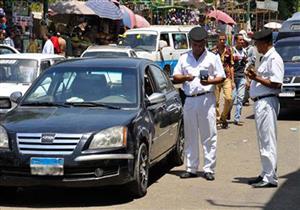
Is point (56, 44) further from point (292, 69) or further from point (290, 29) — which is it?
point (292, 69)

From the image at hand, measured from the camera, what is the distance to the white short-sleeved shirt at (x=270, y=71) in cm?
786

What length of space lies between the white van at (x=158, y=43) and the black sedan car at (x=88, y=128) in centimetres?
1418

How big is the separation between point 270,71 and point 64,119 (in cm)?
258

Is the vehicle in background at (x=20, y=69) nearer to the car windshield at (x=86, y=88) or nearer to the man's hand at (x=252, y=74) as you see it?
the car windshield at (x=86, y=88)

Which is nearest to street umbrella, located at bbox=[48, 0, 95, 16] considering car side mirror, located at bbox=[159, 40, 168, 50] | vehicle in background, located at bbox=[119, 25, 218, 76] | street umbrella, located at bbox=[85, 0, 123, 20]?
street umbrella, located at bbox=[85, 0, 123, 20]

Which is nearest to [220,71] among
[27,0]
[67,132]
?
[67,132]

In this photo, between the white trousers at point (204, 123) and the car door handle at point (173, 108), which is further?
the car door handle at point (173, 108)

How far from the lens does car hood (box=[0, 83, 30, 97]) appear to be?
11.3 meters

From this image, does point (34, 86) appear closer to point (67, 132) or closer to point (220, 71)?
point (67, 132)

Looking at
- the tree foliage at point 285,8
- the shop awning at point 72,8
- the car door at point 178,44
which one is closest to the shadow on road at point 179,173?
the car door at point 178,44

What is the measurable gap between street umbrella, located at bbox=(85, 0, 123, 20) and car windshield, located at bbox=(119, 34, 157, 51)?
376cm

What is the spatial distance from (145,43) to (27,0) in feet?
16.3

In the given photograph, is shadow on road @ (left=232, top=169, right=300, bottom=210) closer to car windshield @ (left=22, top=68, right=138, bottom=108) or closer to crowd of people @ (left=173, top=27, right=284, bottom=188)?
crowd of people @ (left=173, top=27, right=284, bottom=188)

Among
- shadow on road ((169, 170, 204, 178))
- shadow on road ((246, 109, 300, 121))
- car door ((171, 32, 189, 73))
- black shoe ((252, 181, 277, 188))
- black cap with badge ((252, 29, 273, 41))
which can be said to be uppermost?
black cap with badge ((252, 29, 273, 41))
